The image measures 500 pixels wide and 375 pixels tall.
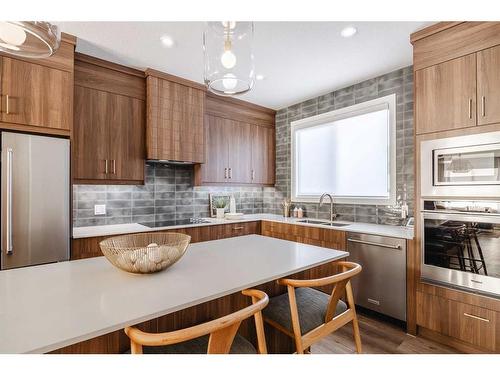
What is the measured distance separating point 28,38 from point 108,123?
167 centimetres

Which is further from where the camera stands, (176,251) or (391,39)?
(391,39)

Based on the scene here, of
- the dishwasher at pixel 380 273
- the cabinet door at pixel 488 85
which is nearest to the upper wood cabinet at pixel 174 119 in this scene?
the dishwasher at pixel 380 273

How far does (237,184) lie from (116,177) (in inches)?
64.7

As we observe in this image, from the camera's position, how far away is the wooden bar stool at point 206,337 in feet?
2.46

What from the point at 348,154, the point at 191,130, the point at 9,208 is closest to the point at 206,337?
the point at 9,208

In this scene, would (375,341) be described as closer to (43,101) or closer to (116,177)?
(116,177)

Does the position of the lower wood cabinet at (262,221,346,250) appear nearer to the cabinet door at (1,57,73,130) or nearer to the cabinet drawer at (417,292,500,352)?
the cabinet drawer at (417,292,500,352)

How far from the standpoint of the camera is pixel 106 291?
1.01 m

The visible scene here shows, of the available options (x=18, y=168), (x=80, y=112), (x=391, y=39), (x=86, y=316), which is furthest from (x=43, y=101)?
(x=391, y=39)

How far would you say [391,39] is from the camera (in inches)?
87.2

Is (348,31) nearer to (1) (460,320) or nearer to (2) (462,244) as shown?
(2) (462,244)

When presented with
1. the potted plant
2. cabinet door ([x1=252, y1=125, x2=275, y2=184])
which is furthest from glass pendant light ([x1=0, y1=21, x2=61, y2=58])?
cabinet door ([x1=252, y1=125, x2=275, y2=184])
